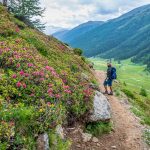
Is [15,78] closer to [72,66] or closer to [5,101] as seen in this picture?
[5,101]

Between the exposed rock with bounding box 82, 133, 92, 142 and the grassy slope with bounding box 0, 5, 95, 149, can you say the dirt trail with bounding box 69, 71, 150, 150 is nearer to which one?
the exposed rock with bounding box 82, 133, 92, 142

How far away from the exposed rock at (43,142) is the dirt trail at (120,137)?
8.84 ft

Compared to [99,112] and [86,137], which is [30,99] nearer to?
[86,137]

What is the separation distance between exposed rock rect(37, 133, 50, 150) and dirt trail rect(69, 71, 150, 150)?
269 cm

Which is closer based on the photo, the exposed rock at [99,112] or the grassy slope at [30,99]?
the grassy slope at [30,99]

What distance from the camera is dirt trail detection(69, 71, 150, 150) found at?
1401 centimetres

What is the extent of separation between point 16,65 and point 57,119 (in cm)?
434

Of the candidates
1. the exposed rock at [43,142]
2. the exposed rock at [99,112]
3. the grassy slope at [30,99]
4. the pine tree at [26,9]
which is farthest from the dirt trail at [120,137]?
the pine tree at [26,9]

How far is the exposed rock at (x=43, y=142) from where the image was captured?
35.0 ft

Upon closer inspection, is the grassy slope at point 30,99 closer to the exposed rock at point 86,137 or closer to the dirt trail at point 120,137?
the exposed rock at point 86,137

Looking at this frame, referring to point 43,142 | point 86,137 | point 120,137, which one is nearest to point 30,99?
point 43,142

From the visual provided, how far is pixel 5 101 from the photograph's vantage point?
1152cm

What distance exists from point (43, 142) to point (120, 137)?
20.3ft

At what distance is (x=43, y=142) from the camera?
10.8m
